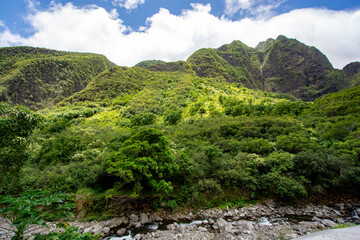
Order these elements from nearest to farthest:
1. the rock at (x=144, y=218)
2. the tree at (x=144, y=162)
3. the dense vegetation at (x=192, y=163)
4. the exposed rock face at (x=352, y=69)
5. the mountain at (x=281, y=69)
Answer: the tree at (x=144, y=162) → the rock at (x=144, y=218) → the dense vegetation at (x=192, y=163) → the exposed rock face at (x=352, y=69) → the mountain at (x=281, y=69)

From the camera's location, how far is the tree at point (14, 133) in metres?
6.10

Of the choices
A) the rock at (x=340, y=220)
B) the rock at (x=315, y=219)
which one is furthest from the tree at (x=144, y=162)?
the rock at (x=340, y=220)

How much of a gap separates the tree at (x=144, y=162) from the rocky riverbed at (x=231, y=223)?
9.26 feet

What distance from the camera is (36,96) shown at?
290 feet

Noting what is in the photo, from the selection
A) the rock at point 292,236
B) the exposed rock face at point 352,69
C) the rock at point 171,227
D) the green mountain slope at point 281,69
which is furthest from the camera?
the green mountain slope at point 281,69

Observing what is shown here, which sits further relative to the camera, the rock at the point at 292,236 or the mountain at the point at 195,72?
the mountain at the point at 195,72

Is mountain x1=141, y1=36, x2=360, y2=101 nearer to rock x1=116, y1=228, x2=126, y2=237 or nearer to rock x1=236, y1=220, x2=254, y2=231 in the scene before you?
rock x1=236, y1=220, x2=254, y2=231

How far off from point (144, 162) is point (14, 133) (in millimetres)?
9555

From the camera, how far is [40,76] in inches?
3696

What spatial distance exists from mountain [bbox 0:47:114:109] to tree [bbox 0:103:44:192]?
9114 cm

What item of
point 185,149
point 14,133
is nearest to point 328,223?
point 185,149

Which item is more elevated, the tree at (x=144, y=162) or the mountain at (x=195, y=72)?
the mountain at (x=195, y=72)

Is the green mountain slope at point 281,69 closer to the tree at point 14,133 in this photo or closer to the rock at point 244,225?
the rock at point 244,225

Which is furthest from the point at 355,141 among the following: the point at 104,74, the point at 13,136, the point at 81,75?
the point at 81,75
